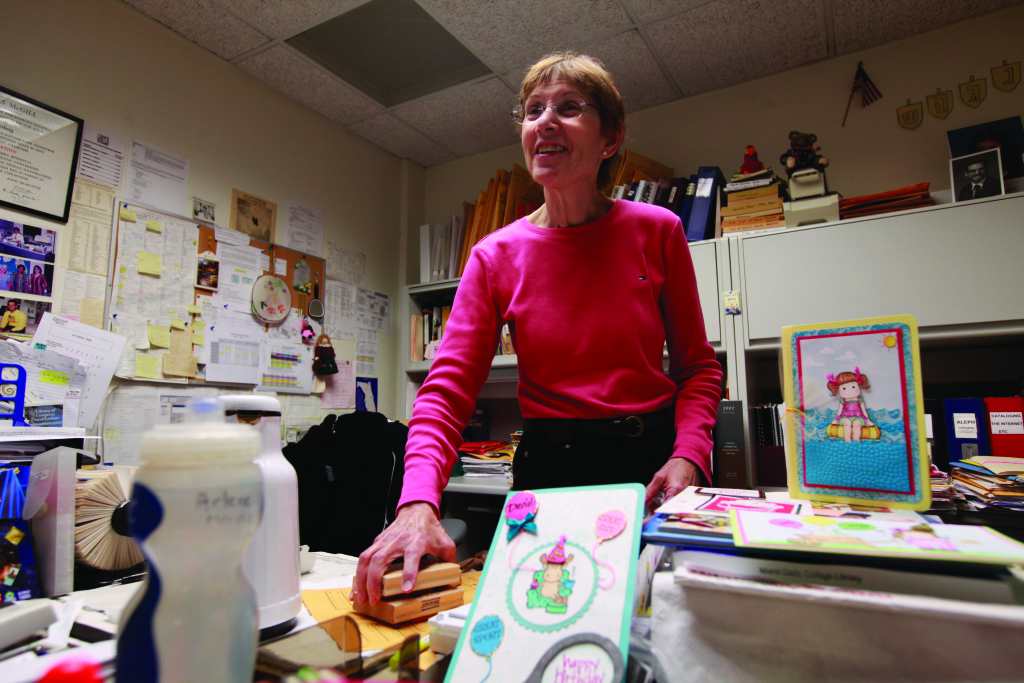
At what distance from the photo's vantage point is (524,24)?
2.26 m

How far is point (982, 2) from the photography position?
218 centimetres

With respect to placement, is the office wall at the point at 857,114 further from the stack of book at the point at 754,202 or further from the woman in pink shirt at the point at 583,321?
the woman in pink shirt at the point at 583,321

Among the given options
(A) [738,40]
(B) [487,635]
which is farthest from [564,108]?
(A) [738,40]

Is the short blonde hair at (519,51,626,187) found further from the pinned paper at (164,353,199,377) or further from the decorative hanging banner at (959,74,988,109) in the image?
the decorative hanging banner at (959,74,988,109)

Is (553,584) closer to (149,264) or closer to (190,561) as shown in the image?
(190,561)

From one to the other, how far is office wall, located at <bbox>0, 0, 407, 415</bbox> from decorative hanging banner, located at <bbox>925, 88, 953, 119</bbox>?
2.62 m

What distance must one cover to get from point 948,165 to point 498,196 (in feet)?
6.05

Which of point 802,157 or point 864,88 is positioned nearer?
point 802,157

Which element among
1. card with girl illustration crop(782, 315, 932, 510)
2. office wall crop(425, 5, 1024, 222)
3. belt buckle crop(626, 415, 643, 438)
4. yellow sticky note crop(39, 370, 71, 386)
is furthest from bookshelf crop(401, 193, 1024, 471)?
yellow sticky note crop(39, 370, 71, 386)

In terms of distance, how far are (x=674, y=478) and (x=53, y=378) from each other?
196 cm

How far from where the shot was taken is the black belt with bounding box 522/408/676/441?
1.04 m

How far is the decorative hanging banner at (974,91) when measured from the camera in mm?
2238

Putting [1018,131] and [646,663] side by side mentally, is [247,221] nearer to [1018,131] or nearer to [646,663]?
[646,663]

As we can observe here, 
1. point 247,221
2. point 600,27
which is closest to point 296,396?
point 247,221
